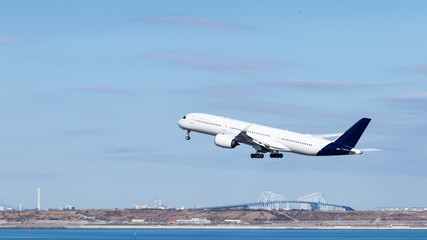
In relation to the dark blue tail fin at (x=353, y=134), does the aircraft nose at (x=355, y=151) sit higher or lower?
lower

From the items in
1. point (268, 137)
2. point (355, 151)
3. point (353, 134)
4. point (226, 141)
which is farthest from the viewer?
point (226, 141)

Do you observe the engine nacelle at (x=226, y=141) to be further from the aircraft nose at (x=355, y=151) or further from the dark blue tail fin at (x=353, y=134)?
the aircraft nose at (x=355, y=151)

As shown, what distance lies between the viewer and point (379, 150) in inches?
5443

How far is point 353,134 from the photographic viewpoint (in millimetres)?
148000

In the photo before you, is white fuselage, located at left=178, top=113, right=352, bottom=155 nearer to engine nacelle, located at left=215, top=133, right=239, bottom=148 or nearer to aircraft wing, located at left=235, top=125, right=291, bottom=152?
aircraft wing, located at left=235, top=125, right=291, bottom=152

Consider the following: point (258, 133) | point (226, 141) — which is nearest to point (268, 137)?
point (258, 133)

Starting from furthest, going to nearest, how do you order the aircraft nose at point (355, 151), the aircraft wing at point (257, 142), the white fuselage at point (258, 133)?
1. the aircraft wing at point (257, 142)
2. the white fuselage at point (258, 133)
3. the aircraft nose at point (355, 151)

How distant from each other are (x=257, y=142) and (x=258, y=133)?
1753mm

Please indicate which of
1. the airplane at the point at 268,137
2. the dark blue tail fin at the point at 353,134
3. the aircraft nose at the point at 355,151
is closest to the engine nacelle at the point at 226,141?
the airplane at the point at 268,137

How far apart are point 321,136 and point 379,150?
27.2 m

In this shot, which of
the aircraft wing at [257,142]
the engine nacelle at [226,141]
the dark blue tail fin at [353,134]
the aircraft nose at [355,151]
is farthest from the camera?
the engine nacelle at [226,141]

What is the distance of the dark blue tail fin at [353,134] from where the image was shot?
14800cm

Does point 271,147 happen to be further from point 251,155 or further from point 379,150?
point 379,150

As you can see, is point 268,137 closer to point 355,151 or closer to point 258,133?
point 258,133
